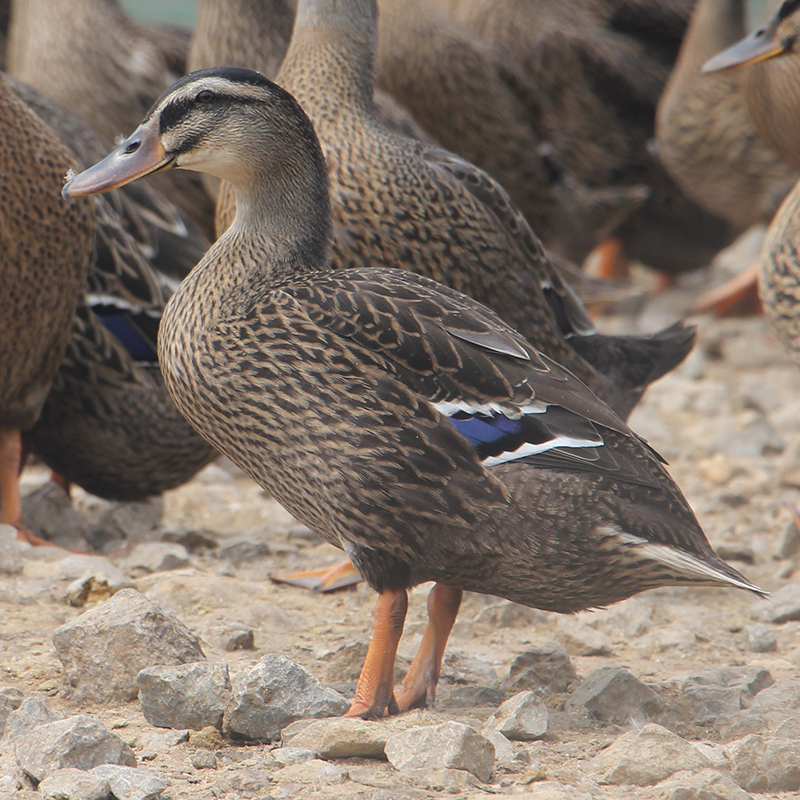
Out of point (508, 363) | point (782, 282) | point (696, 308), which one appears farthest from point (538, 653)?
point (696, 308)

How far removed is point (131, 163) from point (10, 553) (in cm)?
126

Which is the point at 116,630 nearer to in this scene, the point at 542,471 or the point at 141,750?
the point at 141,750

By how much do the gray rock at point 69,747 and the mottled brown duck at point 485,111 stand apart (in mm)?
4080

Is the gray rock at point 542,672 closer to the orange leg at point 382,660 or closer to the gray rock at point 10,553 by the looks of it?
the orange leg at point 382,660

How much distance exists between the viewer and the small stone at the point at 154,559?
377 cm

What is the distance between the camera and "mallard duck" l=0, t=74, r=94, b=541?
3.59m

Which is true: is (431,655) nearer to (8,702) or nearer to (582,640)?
(582,640)

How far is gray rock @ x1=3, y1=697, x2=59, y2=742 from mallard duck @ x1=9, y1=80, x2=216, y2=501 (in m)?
1.71

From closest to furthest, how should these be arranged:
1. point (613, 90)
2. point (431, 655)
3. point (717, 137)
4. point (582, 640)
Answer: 1. point (431, 655)
2. point (582, 640)
3. point (717, 137)
4. point (613, 90)

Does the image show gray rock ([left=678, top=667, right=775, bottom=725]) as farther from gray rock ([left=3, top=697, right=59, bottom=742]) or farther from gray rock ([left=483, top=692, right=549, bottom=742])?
gray rock ([left=3, top=697, right=59, bottom=742])

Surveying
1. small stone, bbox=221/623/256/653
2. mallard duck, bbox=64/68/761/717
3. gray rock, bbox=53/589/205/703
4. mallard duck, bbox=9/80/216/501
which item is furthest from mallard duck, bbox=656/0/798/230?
gray rock, bbox=53/589/205/703

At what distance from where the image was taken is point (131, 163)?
9.69 ft

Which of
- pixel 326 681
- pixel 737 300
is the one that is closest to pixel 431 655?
pixel 326 681

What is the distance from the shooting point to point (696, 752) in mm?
2391
